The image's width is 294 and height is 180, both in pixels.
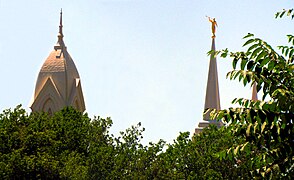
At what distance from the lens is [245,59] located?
9.35 meters

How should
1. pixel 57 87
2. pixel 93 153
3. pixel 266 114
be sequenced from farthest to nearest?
pixel 57 87 → pixel 93 153 → pixel 266 114

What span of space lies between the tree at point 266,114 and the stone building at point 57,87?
52267 millimetres

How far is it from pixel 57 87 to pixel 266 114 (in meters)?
53.8

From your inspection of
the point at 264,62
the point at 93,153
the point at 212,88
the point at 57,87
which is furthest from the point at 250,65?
the point at 212,88

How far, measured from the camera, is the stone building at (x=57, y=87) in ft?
202

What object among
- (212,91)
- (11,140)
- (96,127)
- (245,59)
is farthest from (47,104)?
(245,59)

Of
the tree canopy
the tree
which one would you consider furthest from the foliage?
the tree

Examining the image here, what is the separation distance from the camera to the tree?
888cm

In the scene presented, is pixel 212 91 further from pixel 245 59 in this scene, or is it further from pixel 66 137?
pixel 245 59

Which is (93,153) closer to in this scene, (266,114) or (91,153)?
(91,153)

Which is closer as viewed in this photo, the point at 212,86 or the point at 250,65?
the point at 250,65

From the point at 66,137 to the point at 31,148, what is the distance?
105 inches

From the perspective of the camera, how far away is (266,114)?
8867 mm

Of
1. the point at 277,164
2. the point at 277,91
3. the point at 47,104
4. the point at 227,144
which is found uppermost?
the point at 47,104
